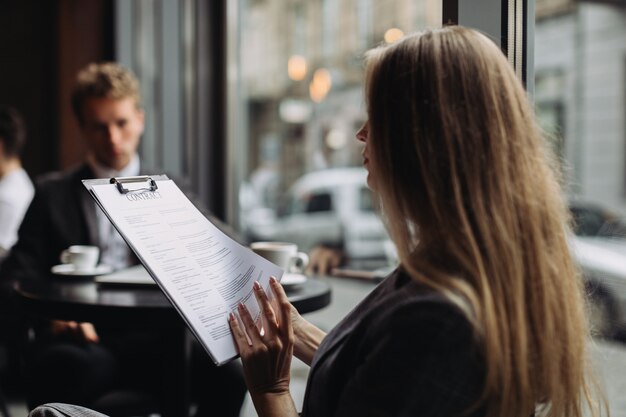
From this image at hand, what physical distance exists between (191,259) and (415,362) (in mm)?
422

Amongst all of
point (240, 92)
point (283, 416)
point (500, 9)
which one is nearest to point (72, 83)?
point (240, 92)

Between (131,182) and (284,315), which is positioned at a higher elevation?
(131,182)

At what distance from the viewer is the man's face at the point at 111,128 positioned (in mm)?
2326

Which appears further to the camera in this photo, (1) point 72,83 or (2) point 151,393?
(1) point 72,83

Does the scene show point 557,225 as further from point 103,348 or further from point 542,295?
point 103,348

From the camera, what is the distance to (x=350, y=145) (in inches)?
295

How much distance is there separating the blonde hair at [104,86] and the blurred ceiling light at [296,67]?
8.95 metres

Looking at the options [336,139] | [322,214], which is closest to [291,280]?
[322,214]

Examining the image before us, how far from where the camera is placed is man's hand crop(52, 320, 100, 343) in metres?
1.90

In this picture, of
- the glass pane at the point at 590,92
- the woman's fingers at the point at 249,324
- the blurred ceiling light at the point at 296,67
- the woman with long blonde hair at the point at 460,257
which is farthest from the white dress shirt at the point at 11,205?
the blurred ceiling light at the point at 296,67

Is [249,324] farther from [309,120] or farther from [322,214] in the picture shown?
[309,120]

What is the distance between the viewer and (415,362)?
81 centimetres

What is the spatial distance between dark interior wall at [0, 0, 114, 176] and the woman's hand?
3679 mm

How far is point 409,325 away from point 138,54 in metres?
3.44
